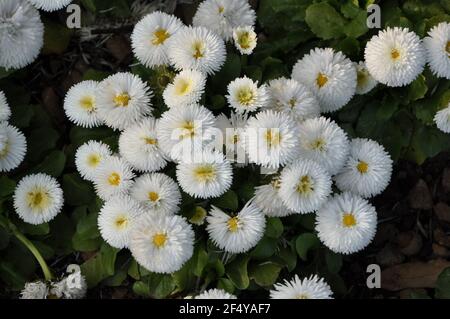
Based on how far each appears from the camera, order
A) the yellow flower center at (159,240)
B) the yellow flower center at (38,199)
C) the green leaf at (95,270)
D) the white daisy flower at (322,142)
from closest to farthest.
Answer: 1. the yellow flower center at (159,240)
2. the white daisy flower at (322,142)
3. the yellow flower center at (38,199)
4. the green leaf at (95,270)

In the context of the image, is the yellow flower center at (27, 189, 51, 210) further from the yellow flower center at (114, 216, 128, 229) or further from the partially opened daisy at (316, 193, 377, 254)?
the partially opened daisy at (316, 193, 377, 254)

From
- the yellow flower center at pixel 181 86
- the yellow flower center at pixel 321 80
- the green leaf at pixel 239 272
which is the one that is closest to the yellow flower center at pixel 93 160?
the yellow flower center at pixel 181 86

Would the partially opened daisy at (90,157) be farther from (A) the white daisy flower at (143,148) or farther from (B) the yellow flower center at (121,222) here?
(B) the yellow flower center at (121,222)

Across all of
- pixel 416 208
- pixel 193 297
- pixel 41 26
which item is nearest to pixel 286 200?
pixel 193 297

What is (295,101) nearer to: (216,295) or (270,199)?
(270,199)

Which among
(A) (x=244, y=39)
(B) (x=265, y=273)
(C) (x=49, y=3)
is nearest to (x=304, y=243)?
(B) (x=265, y=273)
